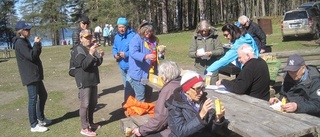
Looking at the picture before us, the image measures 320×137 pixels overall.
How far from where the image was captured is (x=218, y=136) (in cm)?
374

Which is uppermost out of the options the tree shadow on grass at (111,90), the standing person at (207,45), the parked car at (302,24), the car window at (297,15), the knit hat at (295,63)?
the car window at (297,15)

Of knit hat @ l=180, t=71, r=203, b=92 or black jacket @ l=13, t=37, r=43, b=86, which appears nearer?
knit hat @ l=180, t=71, r=203, b=92

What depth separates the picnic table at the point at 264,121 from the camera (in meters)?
2.94

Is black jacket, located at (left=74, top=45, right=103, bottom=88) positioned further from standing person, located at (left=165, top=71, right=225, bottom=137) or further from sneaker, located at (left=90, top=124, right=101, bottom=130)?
standing person, located at (left=165, top=71, right=225, bottom=137)

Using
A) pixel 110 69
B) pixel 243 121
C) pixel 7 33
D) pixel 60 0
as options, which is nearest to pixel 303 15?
pixel 110 69

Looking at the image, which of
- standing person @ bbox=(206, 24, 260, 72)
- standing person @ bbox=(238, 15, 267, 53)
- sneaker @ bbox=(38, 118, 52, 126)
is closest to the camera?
standing person @ bbox=(206, 24, 260, 72)

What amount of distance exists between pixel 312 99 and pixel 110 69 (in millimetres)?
9961

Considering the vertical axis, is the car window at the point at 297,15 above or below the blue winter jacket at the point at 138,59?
above

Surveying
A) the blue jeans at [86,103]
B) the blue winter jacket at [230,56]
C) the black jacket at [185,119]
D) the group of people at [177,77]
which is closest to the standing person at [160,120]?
the group of people at [177,77]

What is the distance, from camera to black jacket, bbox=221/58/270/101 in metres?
4.34

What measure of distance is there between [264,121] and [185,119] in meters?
0.75

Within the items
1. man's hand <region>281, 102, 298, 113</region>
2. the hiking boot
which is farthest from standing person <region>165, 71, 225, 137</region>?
the hiking boot

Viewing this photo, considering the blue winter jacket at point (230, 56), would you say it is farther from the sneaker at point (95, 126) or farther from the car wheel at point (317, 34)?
the car wheel at point (317, 34)

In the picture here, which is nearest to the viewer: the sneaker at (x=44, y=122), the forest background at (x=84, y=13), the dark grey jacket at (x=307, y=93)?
the dark grey jacket at (x=307, y=93)
